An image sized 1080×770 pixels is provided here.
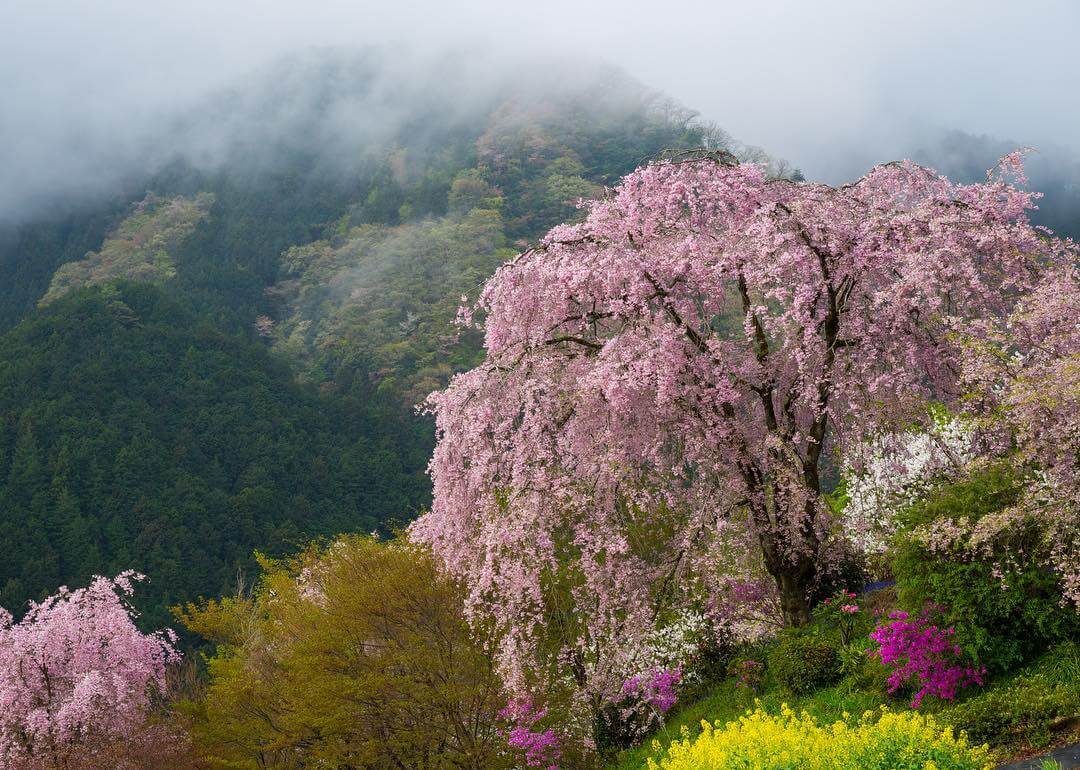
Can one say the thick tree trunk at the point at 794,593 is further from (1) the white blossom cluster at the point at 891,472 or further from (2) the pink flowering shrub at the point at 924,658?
(2) the pink flowering shrub at the point at 924,658

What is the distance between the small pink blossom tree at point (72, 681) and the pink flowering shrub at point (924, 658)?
1328cm

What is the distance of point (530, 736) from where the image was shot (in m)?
15.0

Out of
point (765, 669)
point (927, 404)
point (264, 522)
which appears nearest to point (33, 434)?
point (264, 522)

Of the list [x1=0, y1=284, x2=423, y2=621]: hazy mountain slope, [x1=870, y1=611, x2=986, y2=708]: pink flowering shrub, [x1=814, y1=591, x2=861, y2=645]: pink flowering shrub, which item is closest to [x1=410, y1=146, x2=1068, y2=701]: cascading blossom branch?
[x1=814, y1=591, x2=861, y2=645]: pink flowering shrub

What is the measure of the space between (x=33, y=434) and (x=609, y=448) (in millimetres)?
37144

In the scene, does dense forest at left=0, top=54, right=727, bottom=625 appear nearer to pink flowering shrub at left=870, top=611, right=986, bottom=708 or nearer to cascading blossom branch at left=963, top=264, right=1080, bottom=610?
cascading blossom branch at left=963, top=264, right=1080, bottom=610

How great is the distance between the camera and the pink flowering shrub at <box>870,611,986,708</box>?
33.1ft

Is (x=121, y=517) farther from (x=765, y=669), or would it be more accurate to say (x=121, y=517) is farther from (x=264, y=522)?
(x=765, y=669)

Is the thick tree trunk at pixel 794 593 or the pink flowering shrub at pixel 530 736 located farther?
the pink flowering shrub at pixel 530 736

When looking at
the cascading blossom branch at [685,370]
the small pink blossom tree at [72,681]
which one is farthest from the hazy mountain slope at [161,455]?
the cascading blossom branch at [685,370]

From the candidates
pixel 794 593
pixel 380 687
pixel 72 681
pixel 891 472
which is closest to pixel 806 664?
pixel 794 593

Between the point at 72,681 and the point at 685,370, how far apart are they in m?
14.2

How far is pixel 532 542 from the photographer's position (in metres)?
11.1

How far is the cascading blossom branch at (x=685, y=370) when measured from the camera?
1107cm
